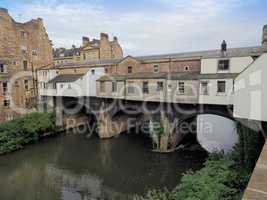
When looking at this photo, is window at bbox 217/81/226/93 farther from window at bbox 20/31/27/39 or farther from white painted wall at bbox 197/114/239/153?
window at bbox 20/31/27/39

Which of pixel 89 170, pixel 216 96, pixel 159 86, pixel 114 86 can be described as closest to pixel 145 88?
pixel 159 86

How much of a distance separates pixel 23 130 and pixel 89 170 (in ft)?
31.2

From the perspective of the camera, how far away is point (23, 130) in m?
21.1

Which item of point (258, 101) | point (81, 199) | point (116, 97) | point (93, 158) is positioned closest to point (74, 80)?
point (116, 97)

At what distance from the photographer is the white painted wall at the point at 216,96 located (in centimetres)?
1519

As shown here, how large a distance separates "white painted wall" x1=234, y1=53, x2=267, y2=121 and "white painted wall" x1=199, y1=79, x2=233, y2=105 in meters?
3.97

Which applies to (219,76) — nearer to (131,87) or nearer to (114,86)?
(131,87)

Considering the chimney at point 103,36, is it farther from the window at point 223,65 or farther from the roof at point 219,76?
the window at point 223,65

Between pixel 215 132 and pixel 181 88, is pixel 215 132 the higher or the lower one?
the lower one

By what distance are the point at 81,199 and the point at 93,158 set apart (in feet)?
20.1

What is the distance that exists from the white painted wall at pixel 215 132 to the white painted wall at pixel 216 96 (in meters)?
3.37

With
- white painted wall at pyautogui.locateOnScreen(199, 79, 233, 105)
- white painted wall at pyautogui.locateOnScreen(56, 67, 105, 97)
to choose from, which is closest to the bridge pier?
white painted wall at pyautogui.locateOnScreen(56, 67, 105, 97)

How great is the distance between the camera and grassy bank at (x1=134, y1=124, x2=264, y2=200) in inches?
313

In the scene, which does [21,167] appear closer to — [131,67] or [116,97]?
[116,97]
